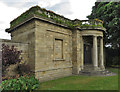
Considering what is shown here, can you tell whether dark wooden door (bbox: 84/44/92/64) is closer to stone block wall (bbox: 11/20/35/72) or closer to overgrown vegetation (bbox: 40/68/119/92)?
overgrown vegetation (bbox: 40/68/119/92)

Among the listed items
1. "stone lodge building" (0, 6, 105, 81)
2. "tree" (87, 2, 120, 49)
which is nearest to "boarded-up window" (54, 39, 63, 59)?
"stone lodge building" (0, 6, 105, 81)

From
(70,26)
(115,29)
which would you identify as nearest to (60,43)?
(70,26)

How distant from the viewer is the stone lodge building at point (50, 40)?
9.53 metres

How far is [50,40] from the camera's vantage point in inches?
420

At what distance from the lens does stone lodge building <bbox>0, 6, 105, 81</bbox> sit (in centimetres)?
953

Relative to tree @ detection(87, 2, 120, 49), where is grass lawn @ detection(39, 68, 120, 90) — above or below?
below

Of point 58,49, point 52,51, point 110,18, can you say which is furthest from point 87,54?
point 52,51

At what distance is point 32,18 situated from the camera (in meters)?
9.38

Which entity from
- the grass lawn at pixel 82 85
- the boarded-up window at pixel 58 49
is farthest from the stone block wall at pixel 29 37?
the boarded-up window at pixel 58 49

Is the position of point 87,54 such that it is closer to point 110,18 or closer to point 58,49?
point 110,18

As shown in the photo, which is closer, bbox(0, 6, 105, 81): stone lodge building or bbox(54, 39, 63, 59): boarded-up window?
bbox(0, 6, 105, 81): stone lodge building

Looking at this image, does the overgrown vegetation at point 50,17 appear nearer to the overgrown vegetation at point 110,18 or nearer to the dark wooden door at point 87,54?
the overgrown vegetation at point 110,18

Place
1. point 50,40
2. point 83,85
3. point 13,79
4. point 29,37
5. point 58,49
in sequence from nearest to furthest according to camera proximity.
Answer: point 13,79, point 83,85, point 29,37, point 50,40, point 58,49

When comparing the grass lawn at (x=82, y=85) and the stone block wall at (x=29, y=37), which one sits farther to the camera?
the stone block wall at (x=29, y=37)
